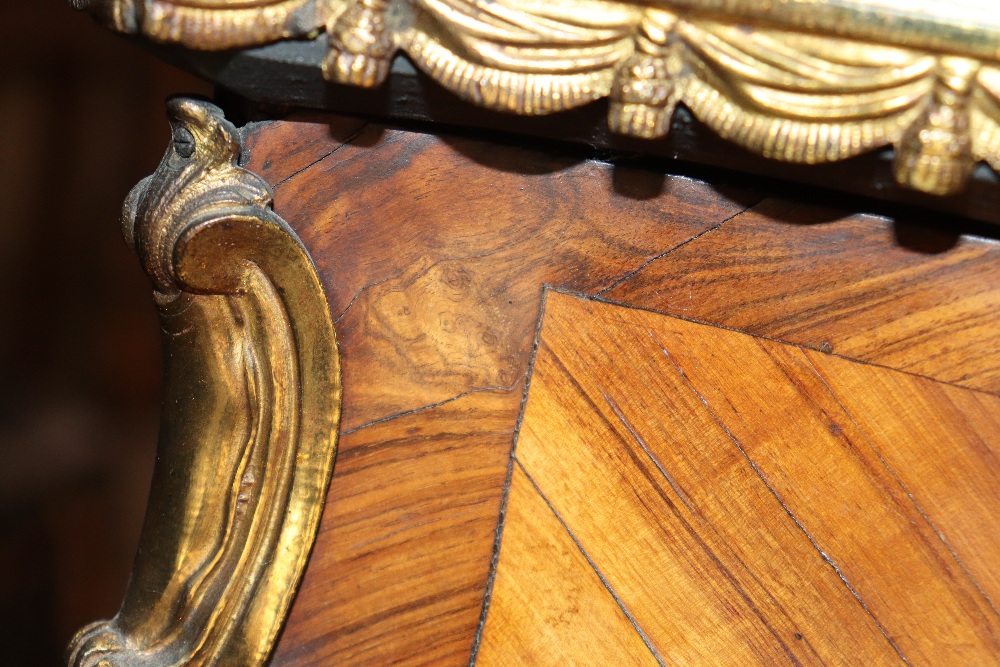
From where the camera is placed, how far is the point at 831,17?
529mm

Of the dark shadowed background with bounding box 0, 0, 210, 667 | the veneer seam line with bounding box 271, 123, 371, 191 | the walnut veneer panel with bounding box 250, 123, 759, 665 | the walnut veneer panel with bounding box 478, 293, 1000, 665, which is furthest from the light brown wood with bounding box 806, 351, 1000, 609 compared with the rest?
the dark shadowed background with bounding box 0, 0, 210, 667

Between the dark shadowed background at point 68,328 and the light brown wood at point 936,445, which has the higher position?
the light brown wood at point 936,445

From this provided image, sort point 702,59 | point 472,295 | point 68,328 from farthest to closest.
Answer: point 68,328
point 472,295
point 702,59

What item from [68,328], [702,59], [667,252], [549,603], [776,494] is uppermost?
[702,59]

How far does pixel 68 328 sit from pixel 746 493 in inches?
50.7

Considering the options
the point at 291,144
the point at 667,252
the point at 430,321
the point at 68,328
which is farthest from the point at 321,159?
the point at 68,328

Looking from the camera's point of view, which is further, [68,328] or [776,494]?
[68,328]

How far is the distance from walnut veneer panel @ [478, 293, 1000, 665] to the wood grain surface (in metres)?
0.02

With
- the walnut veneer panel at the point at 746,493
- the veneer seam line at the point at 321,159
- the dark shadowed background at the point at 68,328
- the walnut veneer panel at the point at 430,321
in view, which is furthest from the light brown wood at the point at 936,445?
the dark shadowed background at the point at 68,328

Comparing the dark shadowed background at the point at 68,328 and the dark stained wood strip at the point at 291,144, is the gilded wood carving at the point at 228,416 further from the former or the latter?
the dark shadowed background at the point at 68,328

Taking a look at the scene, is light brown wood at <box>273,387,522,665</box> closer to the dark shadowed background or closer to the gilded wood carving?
the gilded wood carving

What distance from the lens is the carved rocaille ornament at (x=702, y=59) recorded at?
1.74 ft

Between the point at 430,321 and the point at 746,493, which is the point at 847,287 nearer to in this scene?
the point at 746,493

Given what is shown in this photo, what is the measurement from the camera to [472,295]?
0.66 meters
